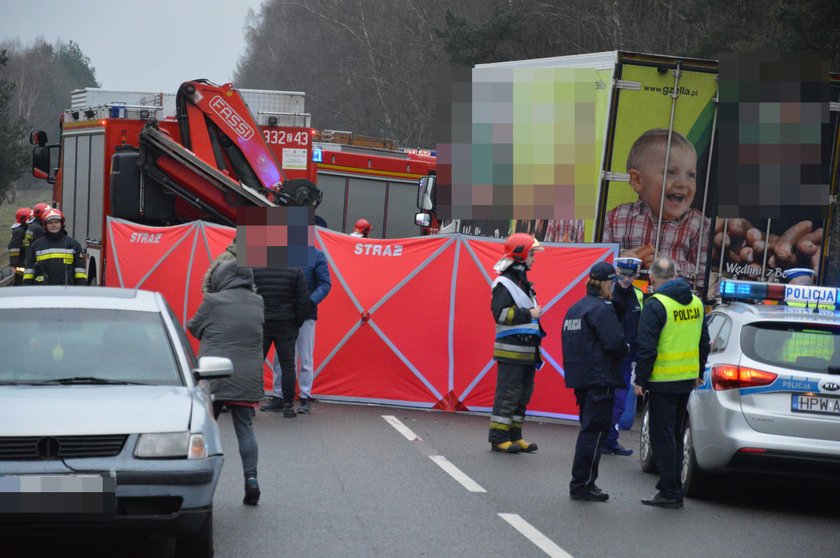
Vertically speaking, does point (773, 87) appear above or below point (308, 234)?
above

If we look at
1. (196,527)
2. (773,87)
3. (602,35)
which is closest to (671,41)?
(602,35)

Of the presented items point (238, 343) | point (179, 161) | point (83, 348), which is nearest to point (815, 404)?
point (238, 343)

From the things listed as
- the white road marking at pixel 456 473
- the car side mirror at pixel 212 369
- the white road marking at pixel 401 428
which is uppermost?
the car side mirror at pixel 212 369

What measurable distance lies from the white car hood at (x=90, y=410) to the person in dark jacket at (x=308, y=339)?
7.11 metres

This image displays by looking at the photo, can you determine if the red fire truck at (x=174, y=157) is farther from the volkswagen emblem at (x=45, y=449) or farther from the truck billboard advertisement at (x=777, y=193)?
the volkswagen emblem at (x=45, y=449)

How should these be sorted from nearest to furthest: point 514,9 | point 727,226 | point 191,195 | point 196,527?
point 196,527 < point 727,226 < point 191,195 < point 514,9

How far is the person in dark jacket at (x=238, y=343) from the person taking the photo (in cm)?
902

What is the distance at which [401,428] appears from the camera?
1366 cm

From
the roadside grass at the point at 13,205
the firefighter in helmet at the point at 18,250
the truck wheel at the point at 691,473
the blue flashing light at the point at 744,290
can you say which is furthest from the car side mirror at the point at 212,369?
the roadside grass at the point at 13,205

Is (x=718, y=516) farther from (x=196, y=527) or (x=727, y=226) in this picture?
(x=727, y=226)

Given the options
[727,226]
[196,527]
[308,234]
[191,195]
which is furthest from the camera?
[191,195]

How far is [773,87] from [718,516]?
274 inches

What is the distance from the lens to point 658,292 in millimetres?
10172

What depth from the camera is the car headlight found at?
6852 millimetres
